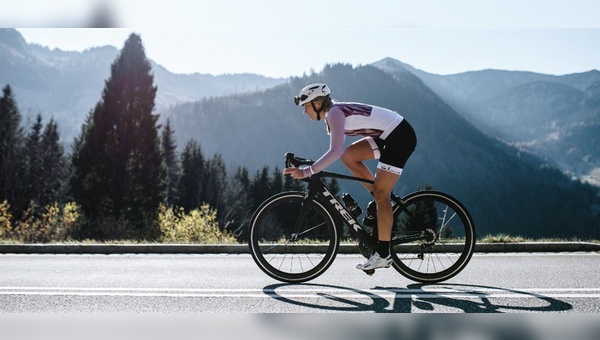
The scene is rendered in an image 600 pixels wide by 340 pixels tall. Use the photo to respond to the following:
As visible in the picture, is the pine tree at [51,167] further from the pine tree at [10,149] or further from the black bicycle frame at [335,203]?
the black bicycle frame at [335,203]

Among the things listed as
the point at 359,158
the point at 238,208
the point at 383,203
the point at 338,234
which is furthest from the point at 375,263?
the point at 238,208

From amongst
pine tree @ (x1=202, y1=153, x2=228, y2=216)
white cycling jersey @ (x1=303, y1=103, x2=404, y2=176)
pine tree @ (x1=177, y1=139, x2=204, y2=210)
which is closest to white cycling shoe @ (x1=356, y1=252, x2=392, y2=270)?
white cycling jersey @ (x1=303, y1=103, x2=404, y2=176)

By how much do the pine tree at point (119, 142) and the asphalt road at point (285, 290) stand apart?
39.6 meters

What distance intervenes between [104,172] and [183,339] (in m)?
45.6

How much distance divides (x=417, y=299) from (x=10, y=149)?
5754 cm

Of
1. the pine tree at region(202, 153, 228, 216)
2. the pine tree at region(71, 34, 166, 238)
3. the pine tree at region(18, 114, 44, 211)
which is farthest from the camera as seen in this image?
the pine tree at region(202, 153, 228, 216)

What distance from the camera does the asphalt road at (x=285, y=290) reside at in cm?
481

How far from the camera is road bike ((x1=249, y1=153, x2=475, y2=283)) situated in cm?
608

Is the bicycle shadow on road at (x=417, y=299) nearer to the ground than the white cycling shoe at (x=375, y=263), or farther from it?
nearer to the ground

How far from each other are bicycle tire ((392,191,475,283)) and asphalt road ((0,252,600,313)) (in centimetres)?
18

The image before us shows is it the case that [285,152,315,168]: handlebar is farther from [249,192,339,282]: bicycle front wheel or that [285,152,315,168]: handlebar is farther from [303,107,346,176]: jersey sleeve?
[249,192,339,282]: bicycle front wheel

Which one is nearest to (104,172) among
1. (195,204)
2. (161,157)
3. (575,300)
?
(161,157)

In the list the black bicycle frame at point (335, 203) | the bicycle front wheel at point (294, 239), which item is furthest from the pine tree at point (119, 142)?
the black bicycle frame at point (335, 203)

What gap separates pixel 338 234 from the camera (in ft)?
19.9
